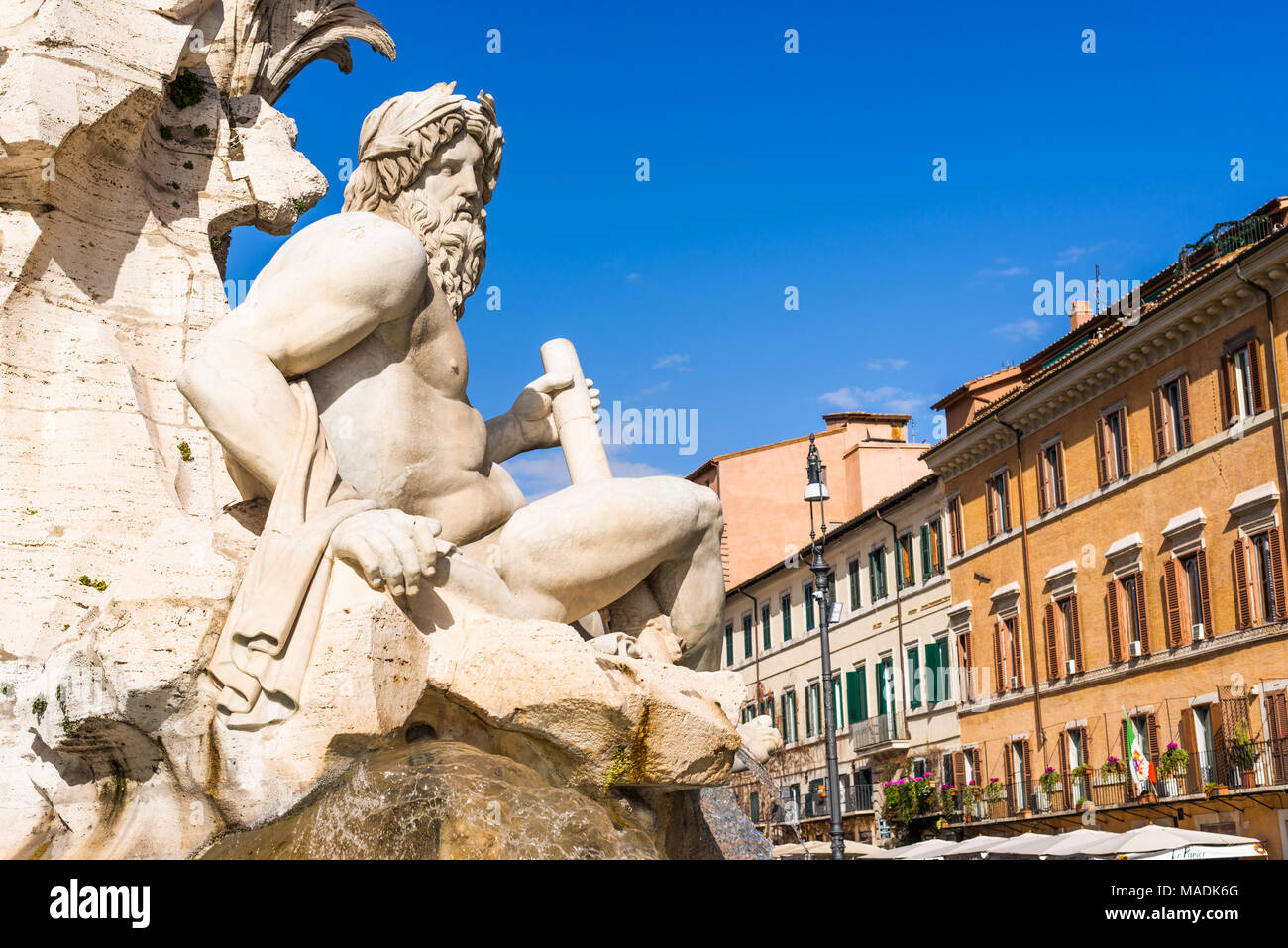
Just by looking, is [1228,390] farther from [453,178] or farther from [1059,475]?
[453,178]

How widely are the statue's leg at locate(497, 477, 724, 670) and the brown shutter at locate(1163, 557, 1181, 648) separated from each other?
28028 millimetres

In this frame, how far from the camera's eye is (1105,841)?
2416 cm

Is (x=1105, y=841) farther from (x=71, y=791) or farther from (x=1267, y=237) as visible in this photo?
(x=71, y=791)

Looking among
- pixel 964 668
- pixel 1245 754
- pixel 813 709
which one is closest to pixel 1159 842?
pixel 1245 754

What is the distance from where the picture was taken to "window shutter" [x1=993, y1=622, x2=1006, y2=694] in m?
37.4

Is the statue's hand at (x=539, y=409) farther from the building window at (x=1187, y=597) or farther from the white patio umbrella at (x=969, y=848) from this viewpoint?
the building window at (x=1187, y=597)

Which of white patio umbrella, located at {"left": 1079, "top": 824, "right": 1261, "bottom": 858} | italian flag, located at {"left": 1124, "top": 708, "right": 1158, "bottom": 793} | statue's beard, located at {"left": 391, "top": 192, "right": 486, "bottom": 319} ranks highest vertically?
statue's beard, located at {"left": 391, "top": 192, "right": 486, "bottom": 319}

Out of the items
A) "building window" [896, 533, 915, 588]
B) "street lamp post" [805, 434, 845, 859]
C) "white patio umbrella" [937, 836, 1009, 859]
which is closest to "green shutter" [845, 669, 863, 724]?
"building window" [896, 533, 915, 588]

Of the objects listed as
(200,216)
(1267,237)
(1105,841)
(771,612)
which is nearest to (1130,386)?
(1267,237)

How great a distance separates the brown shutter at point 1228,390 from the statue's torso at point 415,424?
26975 millimetres

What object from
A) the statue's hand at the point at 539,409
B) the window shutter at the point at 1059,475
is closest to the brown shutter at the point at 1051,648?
the window shutter at the point at 1059,475

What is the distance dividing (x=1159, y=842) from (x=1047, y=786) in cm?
1058

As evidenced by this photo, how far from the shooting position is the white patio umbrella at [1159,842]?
22.1 metres

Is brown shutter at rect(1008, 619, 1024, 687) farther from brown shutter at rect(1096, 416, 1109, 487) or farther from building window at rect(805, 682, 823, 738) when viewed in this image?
building window at rect(805, 682, 823, 738)
